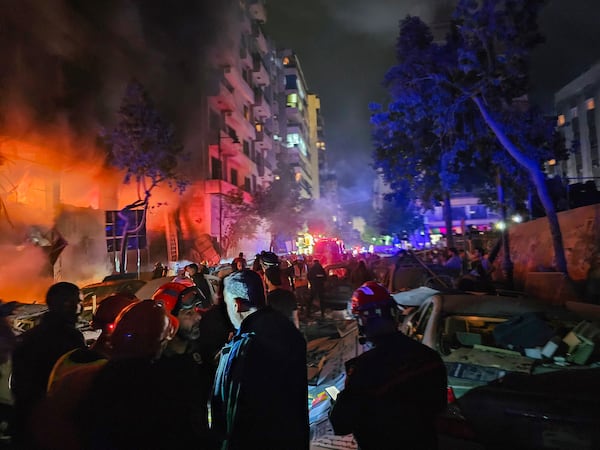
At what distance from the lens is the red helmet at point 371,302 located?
2081mm

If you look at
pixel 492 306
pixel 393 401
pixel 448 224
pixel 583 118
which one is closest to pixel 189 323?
pixel 393 401

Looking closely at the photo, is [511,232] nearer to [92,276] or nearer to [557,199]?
[557,199]

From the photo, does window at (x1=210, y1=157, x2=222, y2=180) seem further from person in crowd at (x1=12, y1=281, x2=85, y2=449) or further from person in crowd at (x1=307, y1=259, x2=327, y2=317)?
person in crowd at (x1=12, y1=281, x2=85, y2=449)

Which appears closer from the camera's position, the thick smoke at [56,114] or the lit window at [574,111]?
the thick smoke at [56,114]

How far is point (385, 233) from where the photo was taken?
53.8 m

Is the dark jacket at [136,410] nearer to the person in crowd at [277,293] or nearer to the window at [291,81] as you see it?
the person in crowd at [277,293]

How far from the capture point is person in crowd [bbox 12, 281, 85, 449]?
2307 millimetres

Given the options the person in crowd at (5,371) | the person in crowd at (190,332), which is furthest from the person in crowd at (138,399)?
the person in crowd at (5,371)

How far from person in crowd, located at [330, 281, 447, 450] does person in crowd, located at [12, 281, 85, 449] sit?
1664 millimetres

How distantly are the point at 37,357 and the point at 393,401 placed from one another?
2011mm

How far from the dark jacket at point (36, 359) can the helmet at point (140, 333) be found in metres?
1.03

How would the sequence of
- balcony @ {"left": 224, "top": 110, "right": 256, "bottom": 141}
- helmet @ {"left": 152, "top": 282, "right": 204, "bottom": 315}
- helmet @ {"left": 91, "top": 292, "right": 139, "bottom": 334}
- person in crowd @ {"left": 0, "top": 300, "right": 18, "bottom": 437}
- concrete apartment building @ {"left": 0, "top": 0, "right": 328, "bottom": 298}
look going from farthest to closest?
1. balcony @ {"left": 224, "top": 110, "right": 256, "bottom": 141}
2. concrete apartment building @ {"left": 0, "top": 0, "right": 328, "bottom": 298}
3. helmet @ {"left": 152, "top": 282, "right": 204, "bottom": 315}
4. person in crowd @ {"left": 0, "top": 300, "right": 18, "bottom": 437}
5. helmet @ {"left": 91, "top": 292, "right": 139, "bottom": 334}

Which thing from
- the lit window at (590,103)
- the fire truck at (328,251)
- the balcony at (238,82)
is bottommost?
the fire truck at (328,251)

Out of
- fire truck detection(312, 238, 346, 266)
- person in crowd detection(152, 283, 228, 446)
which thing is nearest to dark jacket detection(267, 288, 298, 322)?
person in crowd detection(152, 283, 228, 446)
